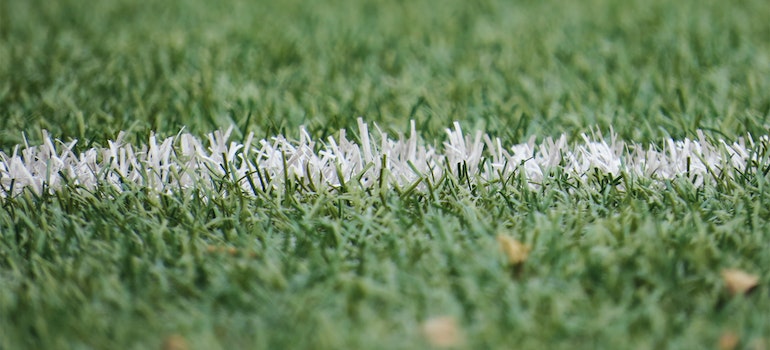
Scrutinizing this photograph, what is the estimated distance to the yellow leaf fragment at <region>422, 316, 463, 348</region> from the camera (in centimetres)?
152

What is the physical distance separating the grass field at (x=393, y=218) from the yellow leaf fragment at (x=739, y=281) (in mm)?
16

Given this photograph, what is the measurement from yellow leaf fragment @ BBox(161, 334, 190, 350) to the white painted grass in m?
0.62

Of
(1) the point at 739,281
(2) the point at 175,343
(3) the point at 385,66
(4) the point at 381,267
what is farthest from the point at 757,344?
(3) the point at 385,66

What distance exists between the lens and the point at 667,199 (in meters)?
2.03

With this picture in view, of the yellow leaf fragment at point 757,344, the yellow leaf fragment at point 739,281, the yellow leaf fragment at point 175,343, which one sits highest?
the yellow leaf fragment at point 175,343

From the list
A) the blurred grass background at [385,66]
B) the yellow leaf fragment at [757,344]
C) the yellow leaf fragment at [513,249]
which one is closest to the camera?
the yellow leaf fragment at [757,344]

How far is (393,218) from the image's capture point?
1.96 metres

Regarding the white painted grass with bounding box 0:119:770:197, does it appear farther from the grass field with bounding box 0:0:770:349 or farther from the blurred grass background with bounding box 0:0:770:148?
the blurred grass background with bounding box 0:0:770:148

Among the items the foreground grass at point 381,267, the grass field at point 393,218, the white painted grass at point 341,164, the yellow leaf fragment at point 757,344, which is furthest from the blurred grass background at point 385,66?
the yellow leaf fragment at point 757,344

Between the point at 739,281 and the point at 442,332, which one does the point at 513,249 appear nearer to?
the point at 442,332

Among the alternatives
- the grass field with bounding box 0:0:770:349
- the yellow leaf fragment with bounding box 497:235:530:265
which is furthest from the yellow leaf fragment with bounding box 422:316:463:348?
the yellow leaf fragment with bounding box 497:235:530:265

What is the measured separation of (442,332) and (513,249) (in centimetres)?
32

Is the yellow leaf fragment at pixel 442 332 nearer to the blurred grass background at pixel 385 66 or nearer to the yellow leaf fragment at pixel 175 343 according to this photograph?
the yellow leaf fragment at pixel 175 343

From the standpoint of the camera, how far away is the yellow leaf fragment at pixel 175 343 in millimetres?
1503
